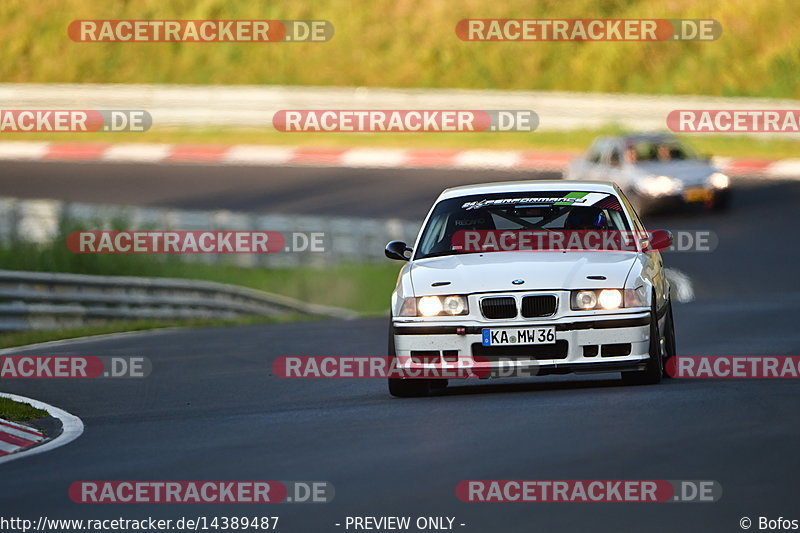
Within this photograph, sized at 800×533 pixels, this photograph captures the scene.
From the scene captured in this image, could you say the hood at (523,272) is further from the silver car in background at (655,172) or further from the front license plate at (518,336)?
the silver car in background at (655,172)

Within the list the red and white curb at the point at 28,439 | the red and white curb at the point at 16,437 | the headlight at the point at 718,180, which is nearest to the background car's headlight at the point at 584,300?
the red and white curb at the point at 28,439

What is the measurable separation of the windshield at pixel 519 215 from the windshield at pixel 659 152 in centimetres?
1665

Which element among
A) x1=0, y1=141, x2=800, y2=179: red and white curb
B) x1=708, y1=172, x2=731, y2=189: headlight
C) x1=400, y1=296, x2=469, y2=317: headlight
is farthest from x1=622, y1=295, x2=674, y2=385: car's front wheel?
x1=0, y1=141, x2=800, y2=179: red and white curb

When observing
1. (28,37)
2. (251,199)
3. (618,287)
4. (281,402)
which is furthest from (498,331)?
(28,37)

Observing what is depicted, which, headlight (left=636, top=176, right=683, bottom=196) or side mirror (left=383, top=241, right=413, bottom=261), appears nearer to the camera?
side mirror (left=383, top=241, right=413, bottom=261)

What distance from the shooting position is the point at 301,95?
125ft

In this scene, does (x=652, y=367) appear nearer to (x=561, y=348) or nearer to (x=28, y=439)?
(x=561, y=348)

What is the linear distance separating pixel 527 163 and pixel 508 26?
1273 cm

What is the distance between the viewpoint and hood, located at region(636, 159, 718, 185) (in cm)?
2827

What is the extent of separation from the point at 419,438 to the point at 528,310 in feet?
6.11

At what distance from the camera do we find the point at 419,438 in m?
9.40

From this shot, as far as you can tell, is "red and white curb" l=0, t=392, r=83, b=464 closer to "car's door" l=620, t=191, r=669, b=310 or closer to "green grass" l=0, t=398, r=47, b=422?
→ "green grass" l=0, t=398, r=47, b=422

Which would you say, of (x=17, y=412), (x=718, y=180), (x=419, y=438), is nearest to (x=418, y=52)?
(x=718, y=180)

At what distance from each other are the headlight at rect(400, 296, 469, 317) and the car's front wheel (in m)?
1.21
